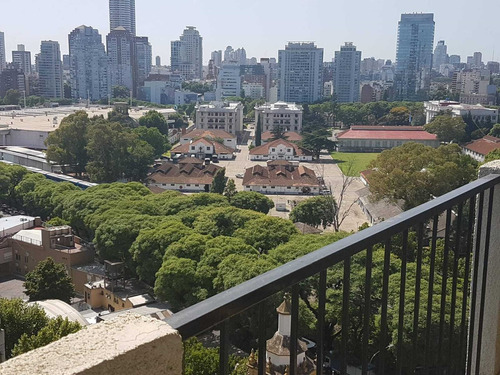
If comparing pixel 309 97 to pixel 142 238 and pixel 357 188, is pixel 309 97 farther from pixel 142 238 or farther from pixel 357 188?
pixel 142 238

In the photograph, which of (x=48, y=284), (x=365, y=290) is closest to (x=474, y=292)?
(x=365, y=290)

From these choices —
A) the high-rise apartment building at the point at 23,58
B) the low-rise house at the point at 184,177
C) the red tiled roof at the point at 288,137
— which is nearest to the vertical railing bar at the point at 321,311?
the low-rise house at the point at 184,177

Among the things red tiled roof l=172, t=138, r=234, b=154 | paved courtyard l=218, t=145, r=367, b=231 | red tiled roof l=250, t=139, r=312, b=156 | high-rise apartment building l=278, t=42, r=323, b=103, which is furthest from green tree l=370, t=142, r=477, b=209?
high-rise apartment building l=278, t=42, r=323, b=103

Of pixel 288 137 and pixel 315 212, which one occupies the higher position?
pixel 288 137

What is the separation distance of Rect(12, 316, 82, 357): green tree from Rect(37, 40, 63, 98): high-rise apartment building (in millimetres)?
49692

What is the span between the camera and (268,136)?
31781 mm

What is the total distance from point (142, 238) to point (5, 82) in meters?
45.9

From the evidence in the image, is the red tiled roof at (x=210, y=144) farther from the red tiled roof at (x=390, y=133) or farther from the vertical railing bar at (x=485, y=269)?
the vertical railing bar at (x=485, y=269)

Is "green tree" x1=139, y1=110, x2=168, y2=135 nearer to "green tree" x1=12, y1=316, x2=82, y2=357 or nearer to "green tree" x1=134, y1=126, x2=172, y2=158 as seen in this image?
"green tree" x1=134, y1=126, x2=172, y2=158

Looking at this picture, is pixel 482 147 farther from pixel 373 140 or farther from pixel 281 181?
pixel 281 181

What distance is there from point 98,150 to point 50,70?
35.9 meters

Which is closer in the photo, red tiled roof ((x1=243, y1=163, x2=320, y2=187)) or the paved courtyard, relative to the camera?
the paved courtyard

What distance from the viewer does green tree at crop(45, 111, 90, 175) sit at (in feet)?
72.2

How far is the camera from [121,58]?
6100 cm
